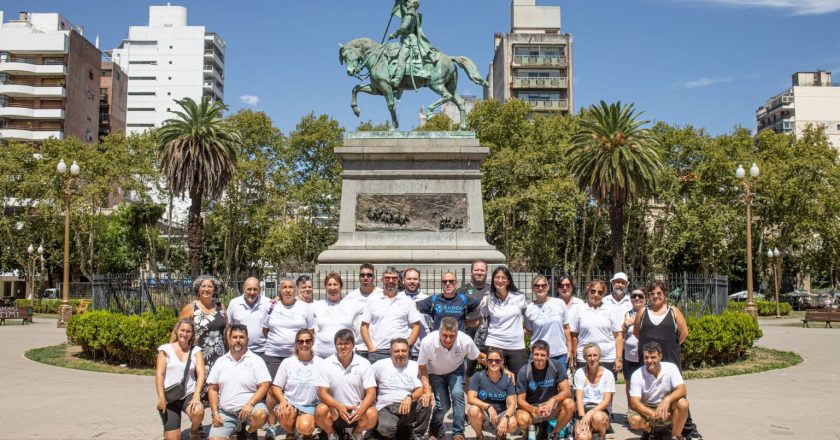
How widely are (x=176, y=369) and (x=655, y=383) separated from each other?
212 inches

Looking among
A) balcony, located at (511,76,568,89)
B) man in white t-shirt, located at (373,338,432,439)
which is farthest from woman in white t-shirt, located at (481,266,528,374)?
balcony, located at (511,76,568,89)

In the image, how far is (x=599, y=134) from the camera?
32281 mm

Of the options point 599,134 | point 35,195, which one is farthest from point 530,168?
point 35,195

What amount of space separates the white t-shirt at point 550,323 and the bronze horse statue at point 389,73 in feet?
39.9

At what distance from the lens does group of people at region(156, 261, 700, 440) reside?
7.91 meters

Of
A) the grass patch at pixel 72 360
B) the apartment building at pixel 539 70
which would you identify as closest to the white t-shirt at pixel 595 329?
the grass patch at pixel 72 360

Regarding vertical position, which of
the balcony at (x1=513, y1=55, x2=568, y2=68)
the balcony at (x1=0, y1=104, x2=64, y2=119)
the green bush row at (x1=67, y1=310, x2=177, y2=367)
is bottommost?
the green bush row at (x1=67, y1=310, x2=177, y2=367)

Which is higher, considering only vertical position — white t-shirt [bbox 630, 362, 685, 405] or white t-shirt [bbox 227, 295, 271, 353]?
white t-shirt [bbox 227, 295, 271, 353]

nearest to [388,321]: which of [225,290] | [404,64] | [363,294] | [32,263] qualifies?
[363,294]

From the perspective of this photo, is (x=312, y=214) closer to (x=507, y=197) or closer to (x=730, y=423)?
(x=507, y=197)

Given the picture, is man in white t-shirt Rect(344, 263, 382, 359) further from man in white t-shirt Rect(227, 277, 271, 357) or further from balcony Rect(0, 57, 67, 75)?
balcony Rect(0, 57, 67, 75)

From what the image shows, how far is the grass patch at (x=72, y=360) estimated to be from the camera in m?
15.3

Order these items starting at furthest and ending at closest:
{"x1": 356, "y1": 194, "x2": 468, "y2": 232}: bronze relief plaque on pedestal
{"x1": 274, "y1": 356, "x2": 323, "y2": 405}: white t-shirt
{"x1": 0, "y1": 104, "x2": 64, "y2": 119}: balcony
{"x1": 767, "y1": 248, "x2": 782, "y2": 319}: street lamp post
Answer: {"x1": 0, "y1": 104, "x2": 64, "y2": 119}: balcony
{"x1": 767, "y1": 248, "x2": 782, "y2": 319}: street lamp post
{"x1": 356, "y1": 194, "x2": 468, "y2": 232}: bronze relief plaque on pedestal
{"x1": 274, "y1": 356, "x2": 323, "y2": 405}: white t-shirt

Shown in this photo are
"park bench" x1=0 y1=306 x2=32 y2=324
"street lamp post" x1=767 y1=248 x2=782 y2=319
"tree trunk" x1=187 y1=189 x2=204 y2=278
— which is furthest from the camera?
"street lamp post" x1=767 y1=248 x2=782 y2=319
